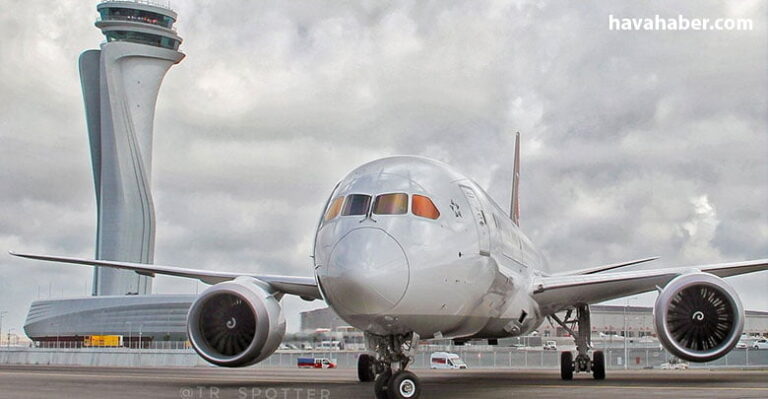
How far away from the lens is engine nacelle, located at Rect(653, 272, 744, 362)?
16094mm

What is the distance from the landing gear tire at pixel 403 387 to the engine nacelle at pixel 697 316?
4.90 meters

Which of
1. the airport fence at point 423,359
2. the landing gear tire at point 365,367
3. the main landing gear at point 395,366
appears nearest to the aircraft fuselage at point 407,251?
the main landing gear at point 395,366

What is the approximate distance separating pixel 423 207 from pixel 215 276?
7.59m

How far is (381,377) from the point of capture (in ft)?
45.3

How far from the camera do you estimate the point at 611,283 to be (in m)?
19.0

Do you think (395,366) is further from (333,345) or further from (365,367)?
(333,345)

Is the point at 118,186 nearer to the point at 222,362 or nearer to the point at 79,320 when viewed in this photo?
the point at 79,320

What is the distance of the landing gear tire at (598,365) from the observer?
2333cm

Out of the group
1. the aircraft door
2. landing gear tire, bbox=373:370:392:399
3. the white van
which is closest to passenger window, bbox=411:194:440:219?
the aircraft door

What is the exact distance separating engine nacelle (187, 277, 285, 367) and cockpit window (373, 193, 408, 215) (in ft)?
14.2

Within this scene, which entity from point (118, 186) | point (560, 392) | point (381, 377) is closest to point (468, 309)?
point (381, 377)

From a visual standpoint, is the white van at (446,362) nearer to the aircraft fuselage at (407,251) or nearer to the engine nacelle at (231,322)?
the engine nacelle at (231,322)

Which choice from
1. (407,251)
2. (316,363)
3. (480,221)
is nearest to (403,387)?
(407,251)

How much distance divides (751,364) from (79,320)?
121 metres
